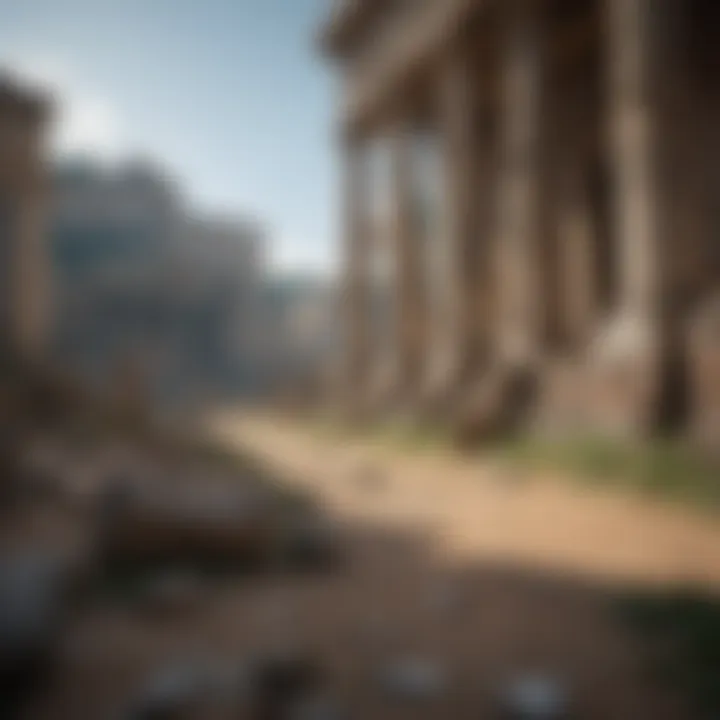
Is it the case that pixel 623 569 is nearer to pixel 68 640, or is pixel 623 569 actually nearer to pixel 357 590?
pixel 357 590

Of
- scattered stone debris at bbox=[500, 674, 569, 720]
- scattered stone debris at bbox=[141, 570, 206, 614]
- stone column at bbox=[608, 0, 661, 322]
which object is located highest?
stone column at bbox=[608, 0, 661, 322]

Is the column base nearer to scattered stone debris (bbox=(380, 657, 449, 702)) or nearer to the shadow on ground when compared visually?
the shadow on ground

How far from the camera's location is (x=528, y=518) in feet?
16.4

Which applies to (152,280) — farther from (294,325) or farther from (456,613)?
(456,613)

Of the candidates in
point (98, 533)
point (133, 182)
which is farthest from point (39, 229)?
point (133, 182)

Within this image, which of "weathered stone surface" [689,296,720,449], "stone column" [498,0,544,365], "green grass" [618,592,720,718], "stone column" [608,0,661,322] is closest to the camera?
"green grass" [618,592,720,718]

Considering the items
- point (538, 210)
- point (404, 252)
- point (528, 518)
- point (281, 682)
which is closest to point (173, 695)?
point (281, 682)

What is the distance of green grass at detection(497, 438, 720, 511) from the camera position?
16.7 ft

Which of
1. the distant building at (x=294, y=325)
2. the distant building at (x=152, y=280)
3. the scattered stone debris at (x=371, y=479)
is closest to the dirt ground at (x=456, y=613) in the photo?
the scattered stone debris at (x=371, y=479)

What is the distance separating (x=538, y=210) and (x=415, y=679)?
8891mm

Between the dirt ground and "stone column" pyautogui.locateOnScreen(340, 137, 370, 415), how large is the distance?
36.8ft

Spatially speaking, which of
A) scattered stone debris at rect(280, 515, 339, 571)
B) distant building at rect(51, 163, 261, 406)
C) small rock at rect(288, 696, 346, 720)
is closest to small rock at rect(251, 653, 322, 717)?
small rock at rect(288, 696, 346, 720)

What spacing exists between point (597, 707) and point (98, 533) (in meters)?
3.17

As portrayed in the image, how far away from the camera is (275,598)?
3.42 m
